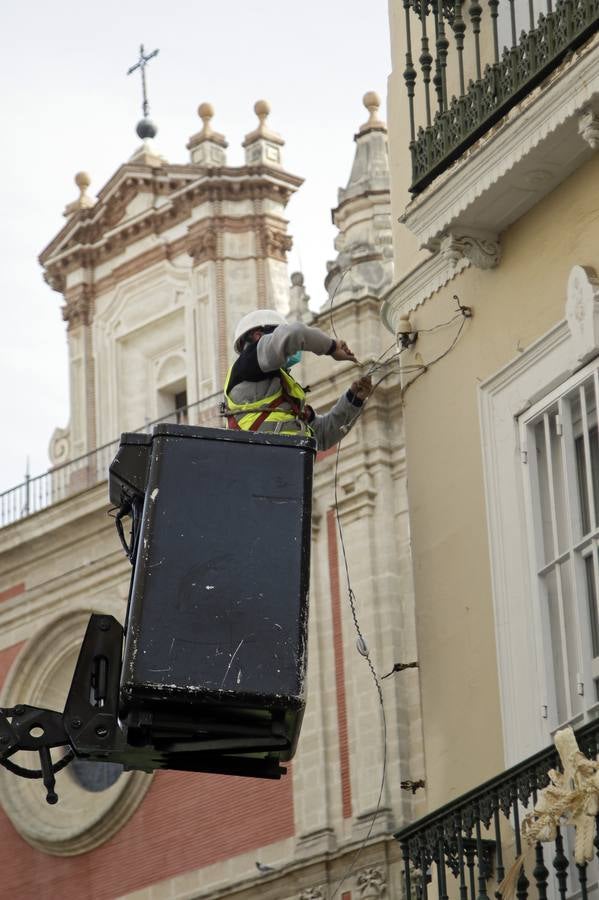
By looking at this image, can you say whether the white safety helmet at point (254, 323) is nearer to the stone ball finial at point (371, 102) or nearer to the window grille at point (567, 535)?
the window grille at point (567, 535)

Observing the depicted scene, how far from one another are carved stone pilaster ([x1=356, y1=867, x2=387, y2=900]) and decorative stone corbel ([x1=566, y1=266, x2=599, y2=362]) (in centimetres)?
1172

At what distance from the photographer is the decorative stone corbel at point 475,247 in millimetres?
9859

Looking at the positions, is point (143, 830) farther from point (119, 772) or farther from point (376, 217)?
point (376, 217)

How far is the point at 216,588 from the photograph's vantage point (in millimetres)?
8055

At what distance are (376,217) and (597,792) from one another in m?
17.1

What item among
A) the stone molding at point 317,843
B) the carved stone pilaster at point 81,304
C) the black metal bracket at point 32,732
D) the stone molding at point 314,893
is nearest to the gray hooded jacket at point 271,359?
the black metal bracket at point 32,732

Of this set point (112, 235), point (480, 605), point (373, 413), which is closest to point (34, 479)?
point (112, 235)

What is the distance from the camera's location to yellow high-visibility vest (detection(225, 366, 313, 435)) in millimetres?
9609

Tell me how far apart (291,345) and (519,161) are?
1.13 m

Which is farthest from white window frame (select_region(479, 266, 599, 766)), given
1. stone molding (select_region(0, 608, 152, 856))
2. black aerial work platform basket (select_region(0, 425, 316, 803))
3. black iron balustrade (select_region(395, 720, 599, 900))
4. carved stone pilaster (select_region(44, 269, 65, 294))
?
carved stone pilaster (select_region(44, 269, 65, 294))

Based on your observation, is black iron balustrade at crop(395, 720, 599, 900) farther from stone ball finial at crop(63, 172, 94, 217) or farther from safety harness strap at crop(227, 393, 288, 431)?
stone ball finial at crop(63, 172, 94, 217)

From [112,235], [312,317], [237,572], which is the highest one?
[112,235]

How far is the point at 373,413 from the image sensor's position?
22484mm

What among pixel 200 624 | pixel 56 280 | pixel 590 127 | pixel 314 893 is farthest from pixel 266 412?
pixel 56 280
